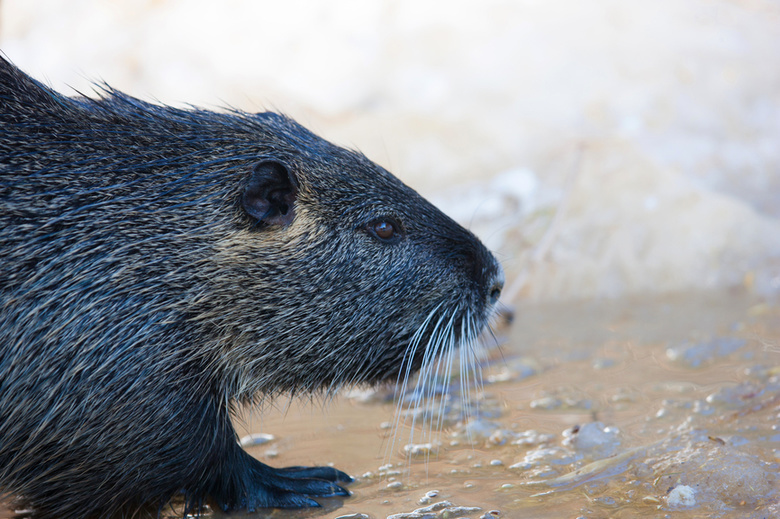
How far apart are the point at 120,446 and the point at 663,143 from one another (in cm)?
471

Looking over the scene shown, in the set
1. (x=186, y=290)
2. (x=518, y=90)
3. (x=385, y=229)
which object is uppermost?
(x=518, y=90)

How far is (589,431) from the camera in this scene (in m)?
3.05

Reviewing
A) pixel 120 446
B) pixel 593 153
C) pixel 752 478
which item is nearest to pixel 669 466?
pixel 752 478

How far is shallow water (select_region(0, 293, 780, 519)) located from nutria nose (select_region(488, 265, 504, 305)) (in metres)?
0.57

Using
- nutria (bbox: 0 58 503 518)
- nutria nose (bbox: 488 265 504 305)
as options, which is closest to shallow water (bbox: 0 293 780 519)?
nutria (bbox: 0 58 503 518)

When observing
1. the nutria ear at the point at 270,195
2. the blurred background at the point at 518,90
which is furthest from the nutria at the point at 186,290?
the blurred background at the point at 518,90

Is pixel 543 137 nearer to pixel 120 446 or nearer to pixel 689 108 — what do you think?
pixel 689 108

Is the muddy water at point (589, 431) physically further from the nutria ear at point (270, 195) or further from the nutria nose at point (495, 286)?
the nutria ear at point (270, 195)

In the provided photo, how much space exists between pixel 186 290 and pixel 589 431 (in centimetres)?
161

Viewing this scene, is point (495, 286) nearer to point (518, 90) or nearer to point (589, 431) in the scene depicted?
point (589, 431)

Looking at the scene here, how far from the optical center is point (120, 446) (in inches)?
97.1

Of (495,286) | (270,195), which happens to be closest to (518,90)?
(495,286)

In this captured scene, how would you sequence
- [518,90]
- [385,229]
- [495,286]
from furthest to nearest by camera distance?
[518,90], [495,286], [385,229]

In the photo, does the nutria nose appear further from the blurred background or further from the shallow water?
the blurred background
